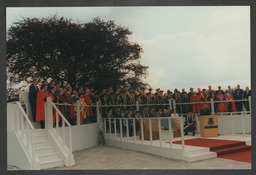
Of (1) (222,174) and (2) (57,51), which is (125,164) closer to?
(1) (222,174)

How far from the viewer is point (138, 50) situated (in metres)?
6.37

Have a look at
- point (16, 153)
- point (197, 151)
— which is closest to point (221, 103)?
point (197, 151)

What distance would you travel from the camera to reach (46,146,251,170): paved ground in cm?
467

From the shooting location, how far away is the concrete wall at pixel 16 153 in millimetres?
4531

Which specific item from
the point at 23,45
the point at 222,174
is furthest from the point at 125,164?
the point at 23,45

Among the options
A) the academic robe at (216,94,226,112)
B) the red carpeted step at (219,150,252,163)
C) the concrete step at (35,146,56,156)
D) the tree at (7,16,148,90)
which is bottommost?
the red carpeted step at (219,150,252,163)

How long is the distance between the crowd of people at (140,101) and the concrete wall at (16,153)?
4.00ft

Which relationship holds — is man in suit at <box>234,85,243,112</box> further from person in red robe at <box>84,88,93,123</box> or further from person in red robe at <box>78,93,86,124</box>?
person in red robe at <box>78,93,86,124</box>

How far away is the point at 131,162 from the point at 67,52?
13.8ft

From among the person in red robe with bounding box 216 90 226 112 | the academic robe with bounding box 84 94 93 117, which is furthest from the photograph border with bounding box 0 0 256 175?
the person in red robe with bounding box 216 90 226 112

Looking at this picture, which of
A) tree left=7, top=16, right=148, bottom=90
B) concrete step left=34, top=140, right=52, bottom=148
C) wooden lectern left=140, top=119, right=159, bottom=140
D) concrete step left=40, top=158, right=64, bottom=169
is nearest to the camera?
concrete step left=40, top=158, right=64, bottom=169

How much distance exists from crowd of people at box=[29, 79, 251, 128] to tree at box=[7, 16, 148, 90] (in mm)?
515

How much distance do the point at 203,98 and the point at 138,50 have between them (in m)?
2.57

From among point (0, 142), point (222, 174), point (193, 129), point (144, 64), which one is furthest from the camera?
point (193, 129)
